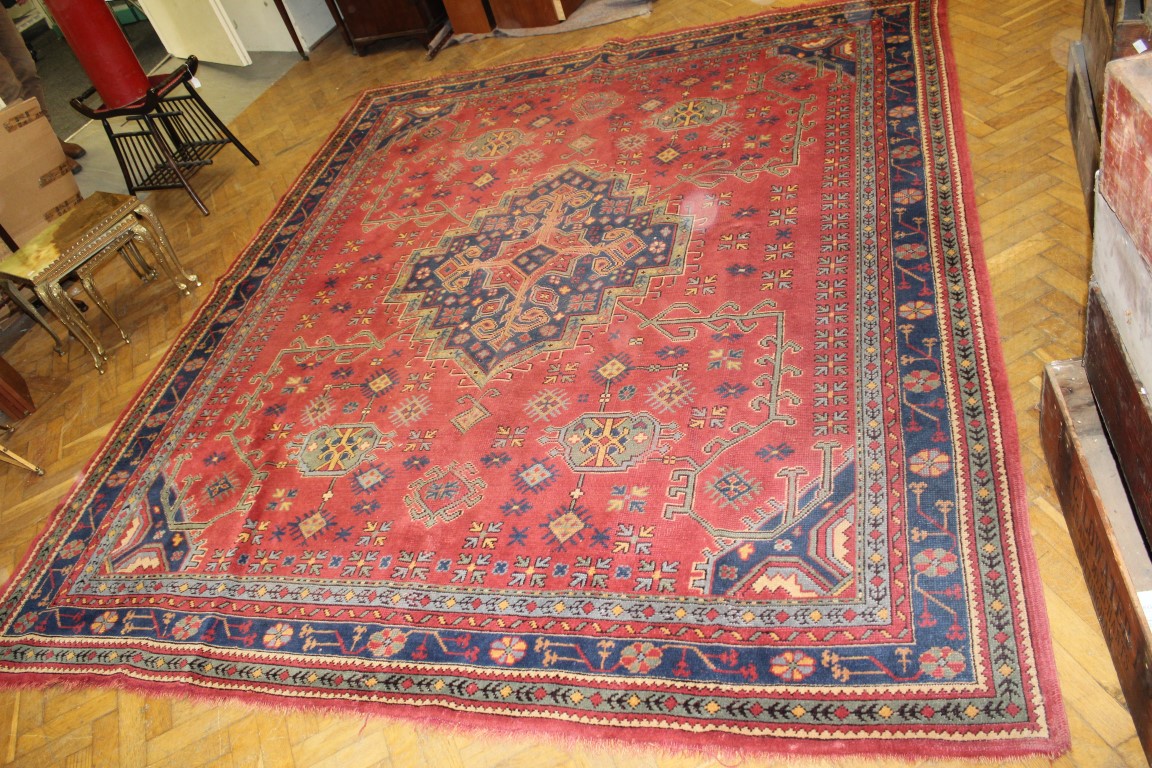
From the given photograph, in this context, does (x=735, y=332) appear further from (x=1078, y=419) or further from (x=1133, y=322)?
(x=1133, y=322)

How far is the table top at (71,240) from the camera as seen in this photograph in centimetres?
341

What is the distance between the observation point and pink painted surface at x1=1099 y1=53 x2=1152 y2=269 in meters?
1.36

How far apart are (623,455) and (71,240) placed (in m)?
2.68

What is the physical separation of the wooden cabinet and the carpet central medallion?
2220 mm

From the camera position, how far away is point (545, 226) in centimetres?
353

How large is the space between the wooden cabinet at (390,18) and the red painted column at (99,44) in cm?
Answer: 159

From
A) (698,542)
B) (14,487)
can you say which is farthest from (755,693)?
(14,487)

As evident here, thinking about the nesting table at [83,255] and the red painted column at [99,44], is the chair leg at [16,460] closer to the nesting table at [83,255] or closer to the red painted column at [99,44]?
the nesting table at [83,255]

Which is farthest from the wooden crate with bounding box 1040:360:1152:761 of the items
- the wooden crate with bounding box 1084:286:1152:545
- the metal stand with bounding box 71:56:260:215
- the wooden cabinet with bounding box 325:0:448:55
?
the wooden cabinet with bounding box 325:0:448:55

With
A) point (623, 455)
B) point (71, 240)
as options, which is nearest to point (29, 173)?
point (71, 240)

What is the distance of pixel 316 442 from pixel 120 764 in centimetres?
114

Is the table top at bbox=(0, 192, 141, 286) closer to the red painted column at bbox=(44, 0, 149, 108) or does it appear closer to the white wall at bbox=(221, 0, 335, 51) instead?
the red painted column at bbox=(44, 0, 149, 108)

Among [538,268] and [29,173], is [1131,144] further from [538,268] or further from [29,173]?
[29,173]

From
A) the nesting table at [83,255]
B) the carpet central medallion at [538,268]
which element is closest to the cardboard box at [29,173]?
the nesting table at [83,255]
